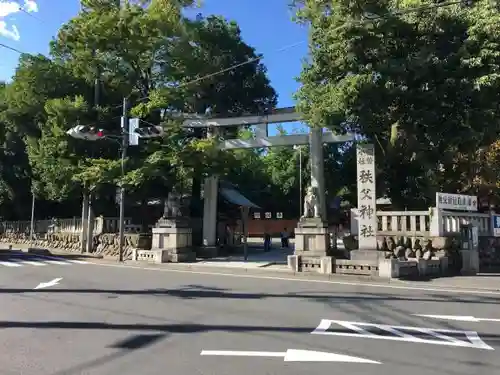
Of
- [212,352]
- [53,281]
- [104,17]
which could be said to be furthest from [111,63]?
[212,352]

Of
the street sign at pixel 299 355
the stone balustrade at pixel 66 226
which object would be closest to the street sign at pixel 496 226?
the street sign at pixel 299 355

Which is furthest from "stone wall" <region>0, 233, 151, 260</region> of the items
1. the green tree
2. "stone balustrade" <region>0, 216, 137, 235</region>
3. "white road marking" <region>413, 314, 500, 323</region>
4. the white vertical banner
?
"white road marking" <region>413, 314, 500, 323</region>

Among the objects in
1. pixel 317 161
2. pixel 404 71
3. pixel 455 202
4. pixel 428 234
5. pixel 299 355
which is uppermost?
pixel 404 71

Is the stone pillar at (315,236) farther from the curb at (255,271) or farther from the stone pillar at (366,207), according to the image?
the stone pillar at (366,207)

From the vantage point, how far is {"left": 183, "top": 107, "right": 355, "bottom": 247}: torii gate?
22.4 meters

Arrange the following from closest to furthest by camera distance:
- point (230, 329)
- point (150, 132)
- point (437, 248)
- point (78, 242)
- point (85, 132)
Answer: point (230, 329) → point (437, 248) → point (85, 132) → point (150, 132) → point (78, 242)

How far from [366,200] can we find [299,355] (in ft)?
41.1

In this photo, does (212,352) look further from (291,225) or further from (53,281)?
(291,225)

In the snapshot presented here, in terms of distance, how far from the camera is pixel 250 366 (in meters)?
5.88

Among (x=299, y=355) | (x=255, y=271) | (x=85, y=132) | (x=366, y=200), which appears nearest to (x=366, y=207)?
(x=366, y=200)

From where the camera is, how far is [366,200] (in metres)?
18.3

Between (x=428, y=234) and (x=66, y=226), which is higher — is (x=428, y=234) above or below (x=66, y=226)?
below

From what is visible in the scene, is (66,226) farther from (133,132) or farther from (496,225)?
(496,225)

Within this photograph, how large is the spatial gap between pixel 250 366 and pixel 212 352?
80cm
